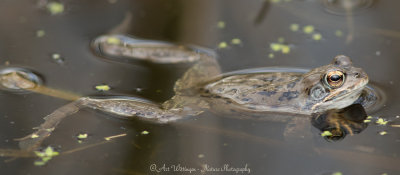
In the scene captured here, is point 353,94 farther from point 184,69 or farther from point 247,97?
point 184,69

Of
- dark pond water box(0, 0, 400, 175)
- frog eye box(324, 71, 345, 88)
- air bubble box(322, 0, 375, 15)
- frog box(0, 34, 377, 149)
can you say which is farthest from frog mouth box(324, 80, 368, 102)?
air bubble box(322, 0, 375, 15)

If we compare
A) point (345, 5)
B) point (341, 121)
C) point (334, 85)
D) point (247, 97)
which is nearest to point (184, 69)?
point (247, 97)

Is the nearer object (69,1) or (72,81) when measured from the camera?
(72,81)

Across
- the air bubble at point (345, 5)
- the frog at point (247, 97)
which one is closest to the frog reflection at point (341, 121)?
the frog at point (247, 97)

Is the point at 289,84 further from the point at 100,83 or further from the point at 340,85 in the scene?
the point at 100,83

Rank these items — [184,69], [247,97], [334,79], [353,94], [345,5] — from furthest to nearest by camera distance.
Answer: [345,5] → [184,69] → [247,97] → [353,94] → [334,79]

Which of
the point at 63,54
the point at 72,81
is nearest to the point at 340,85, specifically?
the point at 72,81

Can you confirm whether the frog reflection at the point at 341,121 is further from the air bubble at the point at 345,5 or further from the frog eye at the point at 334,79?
the air bubble at the point at 345,5
